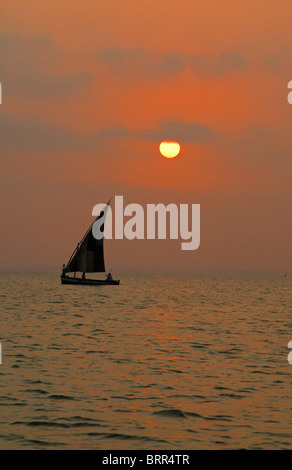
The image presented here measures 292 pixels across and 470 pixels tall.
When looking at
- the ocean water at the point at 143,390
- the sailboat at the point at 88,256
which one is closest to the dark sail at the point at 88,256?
the sailboat at the point at 88,256

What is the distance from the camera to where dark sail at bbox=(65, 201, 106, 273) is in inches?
3533

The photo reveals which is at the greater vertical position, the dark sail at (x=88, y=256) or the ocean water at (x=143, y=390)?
the dark sail at (x=88, y=256)

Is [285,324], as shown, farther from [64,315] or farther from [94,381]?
[94,381]

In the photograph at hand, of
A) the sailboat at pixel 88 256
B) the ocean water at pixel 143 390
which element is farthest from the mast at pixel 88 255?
the ocean water at pixel 143 390

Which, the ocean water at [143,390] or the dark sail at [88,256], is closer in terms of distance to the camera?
the ocean water at [143,390]

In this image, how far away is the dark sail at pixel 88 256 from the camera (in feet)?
294

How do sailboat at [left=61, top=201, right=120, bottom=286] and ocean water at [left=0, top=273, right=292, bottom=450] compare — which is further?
sailboat at [left=61, top=201, right=120, bottom=286]

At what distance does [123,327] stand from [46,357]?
1483 centimetres

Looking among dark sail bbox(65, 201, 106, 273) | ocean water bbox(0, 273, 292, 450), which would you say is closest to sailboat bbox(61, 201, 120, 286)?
dark sail bbox(65, 201, 106, 273)

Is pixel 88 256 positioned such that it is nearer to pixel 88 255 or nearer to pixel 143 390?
pixel 88 255

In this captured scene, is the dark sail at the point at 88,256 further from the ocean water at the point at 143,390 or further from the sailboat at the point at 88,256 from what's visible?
the ocean water at the point at 143,390

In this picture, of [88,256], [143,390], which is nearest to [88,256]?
[88,256]

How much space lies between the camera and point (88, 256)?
90.6 m

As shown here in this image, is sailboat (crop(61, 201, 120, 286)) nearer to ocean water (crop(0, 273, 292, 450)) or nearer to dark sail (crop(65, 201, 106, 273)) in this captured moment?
dark sail (crop(65, 201, 106, 273))
